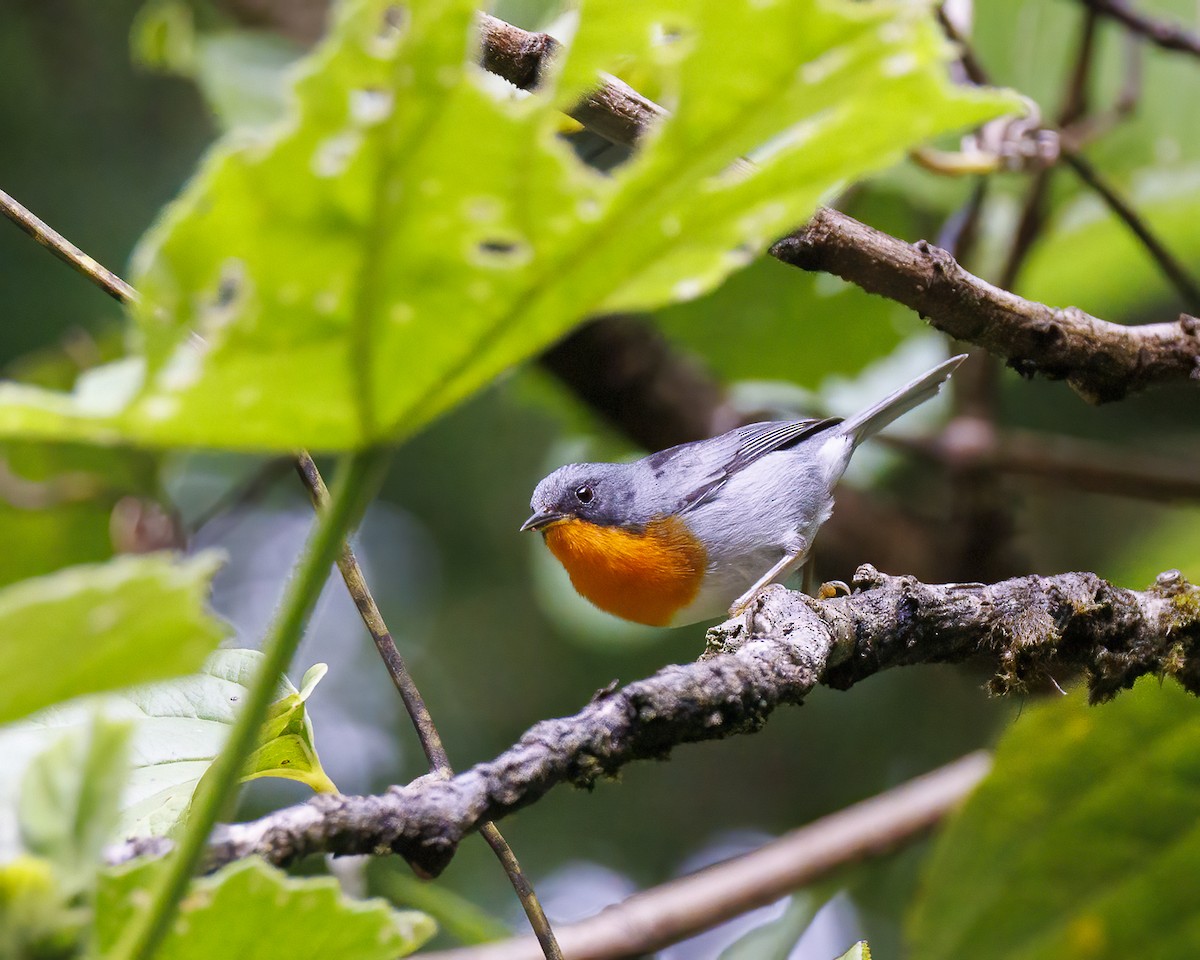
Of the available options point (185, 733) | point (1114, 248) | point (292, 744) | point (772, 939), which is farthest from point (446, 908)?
point (1114, 248)

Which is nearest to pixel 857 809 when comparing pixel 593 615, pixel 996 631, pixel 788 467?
pixel 788 467

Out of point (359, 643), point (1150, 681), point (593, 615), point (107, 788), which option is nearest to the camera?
point (107, 788)

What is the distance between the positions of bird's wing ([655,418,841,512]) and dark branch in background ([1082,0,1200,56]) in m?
1.43

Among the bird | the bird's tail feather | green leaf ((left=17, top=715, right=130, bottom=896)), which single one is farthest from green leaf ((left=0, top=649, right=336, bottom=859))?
the bird's tail feather

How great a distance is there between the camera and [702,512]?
3396 millimetres

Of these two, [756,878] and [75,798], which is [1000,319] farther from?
[756,878]

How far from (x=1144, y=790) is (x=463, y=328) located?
6.80ft

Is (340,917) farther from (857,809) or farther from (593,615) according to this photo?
(593,615)

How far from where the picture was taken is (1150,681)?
7.32 feet

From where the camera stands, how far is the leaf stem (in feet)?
2.38

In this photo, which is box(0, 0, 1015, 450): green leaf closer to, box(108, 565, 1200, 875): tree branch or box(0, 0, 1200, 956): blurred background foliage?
box(108, 565, 1200, 875): tree branch

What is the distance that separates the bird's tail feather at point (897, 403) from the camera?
3.32 meters

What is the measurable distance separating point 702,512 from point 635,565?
284 mm

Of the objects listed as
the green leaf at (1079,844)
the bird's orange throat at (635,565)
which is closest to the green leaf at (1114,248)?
the bird's orange throat at (635,565)
